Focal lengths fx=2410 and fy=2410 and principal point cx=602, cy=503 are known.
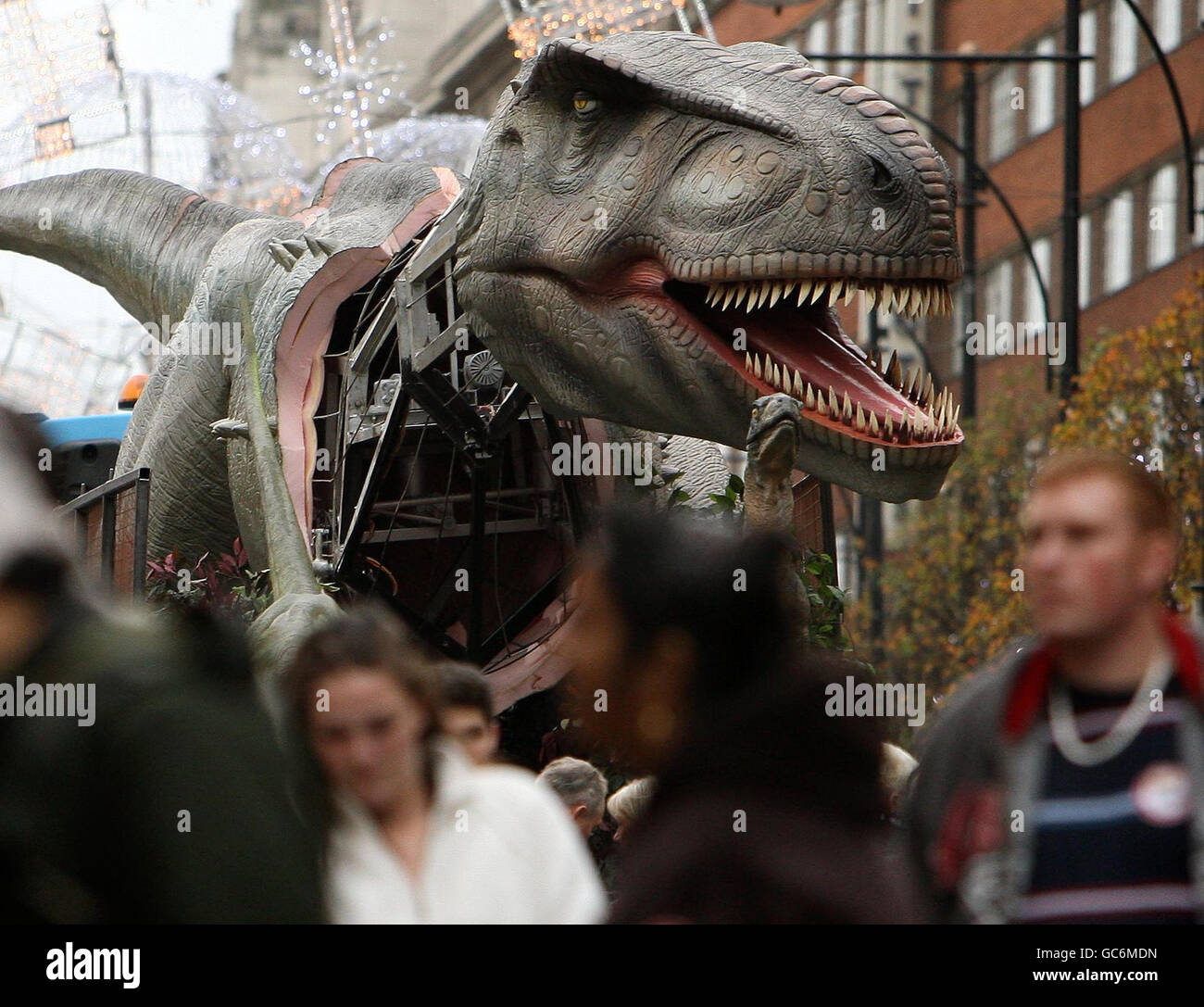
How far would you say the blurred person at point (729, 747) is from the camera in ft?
10.0

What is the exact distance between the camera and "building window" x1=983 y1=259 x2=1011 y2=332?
3400 centimetres

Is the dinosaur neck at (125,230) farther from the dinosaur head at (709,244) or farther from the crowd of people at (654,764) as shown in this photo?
the crowd of people at (654,764)

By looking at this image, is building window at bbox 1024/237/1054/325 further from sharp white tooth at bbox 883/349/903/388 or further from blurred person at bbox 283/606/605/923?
blurred person at bbox 283/606/605/923

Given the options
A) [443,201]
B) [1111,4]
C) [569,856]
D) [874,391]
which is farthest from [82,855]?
[1111,4]

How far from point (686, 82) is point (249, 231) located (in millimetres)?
3522

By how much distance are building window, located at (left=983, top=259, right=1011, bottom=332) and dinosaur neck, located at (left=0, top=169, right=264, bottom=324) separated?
79.4 feet

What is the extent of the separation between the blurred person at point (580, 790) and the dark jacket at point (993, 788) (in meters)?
3.01

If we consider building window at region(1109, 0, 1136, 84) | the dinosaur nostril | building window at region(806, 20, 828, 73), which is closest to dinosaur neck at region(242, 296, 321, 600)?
the dinosaur nostril

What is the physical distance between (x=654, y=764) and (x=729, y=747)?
123mm

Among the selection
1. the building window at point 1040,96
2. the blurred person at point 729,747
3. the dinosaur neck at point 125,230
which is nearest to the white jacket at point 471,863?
the blurred person at point 729,747

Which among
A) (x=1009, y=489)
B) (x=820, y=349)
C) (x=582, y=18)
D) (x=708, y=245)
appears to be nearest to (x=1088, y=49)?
(x=1009, y=489)

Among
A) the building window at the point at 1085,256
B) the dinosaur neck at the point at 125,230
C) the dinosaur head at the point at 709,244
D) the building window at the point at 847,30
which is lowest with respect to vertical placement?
the dinosaur head at the point at 709,244

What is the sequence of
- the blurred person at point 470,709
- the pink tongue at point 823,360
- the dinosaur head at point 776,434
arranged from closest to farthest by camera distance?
the blurred person at point 470,709 → the dinosaur head at point 776,434 → the pink tongue at point 823,360
